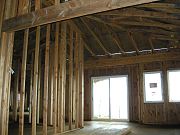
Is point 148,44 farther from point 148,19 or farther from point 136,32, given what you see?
point 148,19

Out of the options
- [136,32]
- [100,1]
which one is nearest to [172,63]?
[136,32]

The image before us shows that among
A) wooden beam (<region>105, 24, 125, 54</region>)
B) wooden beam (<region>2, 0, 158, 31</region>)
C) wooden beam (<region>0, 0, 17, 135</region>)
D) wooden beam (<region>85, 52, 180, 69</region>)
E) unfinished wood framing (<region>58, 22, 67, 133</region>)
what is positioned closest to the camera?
wooden beam (<region>2, 0, 158, 31</region>)

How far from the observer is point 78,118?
7.03 m

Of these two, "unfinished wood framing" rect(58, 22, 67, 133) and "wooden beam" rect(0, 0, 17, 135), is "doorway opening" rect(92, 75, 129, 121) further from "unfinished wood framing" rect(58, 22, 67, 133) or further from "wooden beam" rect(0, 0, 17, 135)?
"wooden beam" rect(0, 0, 17, 135)

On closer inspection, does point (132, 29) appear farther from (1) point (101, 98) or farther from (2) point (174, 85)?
(1) point (101, 98)

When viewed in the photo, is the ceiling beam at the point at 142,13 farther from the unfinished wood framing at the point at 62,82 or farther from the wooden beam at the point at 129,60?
the wooden beam at the point at 129,60

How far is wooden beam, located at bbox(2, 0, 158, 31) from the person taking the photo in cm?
343

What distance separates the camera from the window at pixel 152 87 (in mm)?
8951

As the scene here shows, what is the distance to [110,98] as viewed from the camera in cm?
995

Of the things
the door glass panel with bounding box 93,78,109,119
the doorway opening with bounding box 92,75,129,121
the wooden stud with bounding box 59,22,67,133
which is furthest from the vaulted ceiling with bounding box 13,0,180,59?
the door glass panel with bounding box 93,78,109,119

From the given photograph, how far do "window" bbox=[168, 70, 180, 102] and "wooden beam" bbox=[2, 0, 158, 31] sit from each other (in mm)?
6314

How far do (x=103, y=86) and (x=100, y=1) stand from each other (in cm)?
699

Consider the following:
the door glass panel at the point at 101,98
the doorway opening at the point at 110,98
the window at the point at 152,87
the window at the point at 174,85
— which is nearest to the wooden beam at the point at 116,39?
the doorway opening at the point at 110,98

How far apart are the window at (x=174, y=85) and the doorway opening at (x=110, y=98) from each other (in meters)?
1.90
